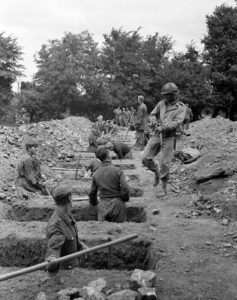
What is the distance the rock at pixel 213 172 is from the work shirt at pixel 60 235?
442 cm

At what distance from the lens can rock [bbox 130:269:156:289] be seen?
358cm

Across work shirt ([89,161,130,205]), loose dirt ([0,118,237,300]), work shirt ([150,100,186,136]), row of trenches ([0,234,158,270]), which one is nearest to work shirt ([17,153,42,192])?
loose dirt ([0,118,237,300])

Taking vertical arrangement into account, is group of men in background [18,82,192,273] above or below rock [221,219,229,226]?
above

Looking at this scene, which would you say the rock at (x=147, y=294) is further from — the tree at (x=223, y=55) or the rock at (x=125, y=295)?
the tree at (x=223, y=55)

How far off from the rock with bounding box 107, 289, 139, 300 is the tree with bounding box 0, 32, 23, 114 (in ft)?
118

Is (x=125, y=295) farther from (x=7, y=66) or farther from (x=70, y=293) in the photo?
(x=7, y=66)

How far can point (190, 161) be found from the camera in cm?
1029

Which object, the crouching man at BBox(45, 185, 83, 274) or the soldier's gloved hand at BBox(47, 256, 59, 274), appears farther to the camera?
the crouching man at BBox(45, 185, 83, 274)

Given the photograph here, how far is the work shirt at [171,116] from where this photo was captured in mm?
7047

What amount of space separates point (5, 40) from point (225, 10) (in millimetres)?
22645

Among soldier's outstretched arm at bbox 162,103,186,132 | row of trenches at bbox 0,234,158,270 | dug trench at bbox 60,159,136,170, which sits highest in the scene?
soldier's outstretched arm at bbox 162,103,186,132

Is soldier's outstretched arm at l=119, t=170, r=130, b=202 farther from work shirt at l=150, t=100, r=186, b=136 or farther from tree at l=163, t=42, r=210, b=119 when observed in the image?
tree at l=163, t=42, r=210, b=119

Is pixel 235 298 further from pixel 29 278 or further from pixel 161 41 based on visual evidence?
pixel 161 41

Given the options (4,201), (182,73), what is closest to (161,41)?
(182,73)
